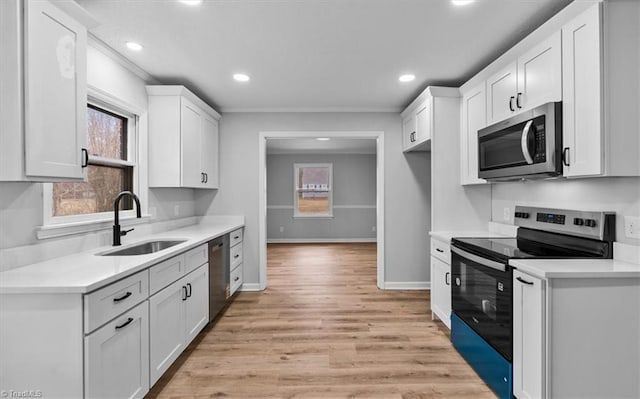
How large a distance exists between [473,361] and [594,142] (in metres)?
1.62

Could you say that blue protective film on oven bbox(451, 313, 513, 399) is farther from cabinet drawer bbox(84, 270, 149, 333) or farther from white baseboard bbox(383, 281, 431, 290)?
cabinet drawer bbox(84, 270, 149, 333)

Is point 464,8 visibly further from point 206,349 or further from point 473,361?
point 206,349

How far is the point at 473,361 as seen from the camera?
2.38 metres

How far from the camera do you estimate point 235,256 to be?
3984mm

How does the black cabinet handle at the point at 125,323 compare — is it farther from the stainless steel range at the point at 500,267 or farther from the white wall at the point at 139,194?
the stainless steel range at the point at 500,267

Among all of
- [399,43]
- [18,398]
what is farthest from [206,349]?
[399,43]

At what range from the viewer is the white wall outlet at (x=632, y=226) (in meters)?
1.77

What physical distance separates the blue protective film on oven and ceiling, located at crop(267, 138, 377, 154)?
16.8 feet

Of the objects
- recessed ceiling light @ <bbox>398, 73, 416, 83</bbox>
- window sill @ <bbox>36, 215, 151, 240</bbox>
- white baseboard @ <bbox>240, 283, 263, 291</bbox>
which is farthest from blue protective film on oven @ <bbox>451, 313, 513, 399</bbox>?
window sill @ <bbox>36, 215, 151, 240</bbox>

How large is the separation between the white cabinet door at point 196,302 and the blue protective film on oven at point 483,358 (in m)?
2.09

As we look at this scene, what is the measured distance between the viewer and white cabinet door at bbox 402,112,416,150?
3910mm

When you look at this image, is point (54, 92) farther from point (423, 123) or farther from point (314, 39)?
point (423, 123)

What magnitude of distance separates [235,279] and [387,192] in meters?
2.19

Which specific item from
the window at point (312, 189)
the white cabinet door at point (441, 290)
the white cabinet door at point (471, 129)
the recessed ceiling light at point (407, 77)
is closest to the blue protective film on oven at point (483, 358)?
the white cabinet door at point (441, 290)
